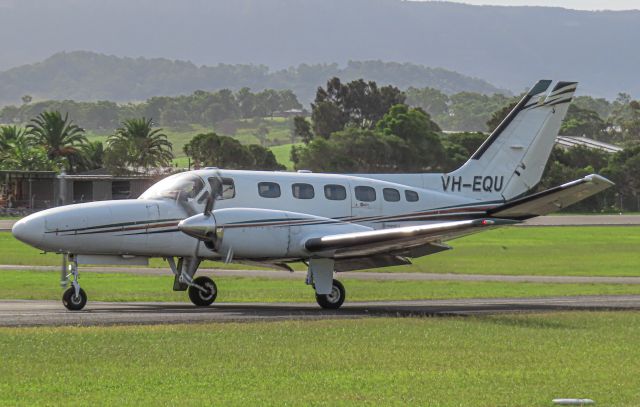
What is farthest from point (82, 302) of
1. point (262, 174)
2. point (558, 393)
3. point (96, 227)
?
point (558, 393)

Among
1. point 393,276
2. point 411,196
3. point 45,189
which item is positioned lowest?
point 45,189

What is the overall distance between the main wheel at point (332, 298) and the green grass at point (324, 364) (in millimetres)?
4153

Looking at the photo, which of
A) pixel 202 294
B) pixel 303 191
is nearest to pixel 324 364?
pixel 303 191

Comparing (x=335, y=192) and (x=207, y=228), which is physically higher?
(x=335, y=192)

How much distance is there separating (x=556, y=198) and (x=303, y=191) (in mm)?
6497

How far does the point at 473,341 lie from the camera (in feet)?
71.3

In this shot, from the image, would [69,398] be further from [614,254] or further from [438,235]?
[614,254]

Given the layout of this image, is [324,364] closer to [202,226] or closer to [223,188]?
[202,226]

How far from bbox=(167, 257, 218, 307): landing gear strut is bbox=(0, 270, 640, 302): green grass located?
3.97 m

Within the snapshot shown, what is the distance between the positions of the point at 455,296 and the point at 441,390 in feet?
66.9

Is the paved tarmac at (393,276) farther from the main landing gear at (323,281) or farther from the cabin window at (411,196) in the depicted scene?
the main landing gear at (323,281)

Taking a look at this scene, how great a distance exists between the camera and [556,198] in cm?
2728

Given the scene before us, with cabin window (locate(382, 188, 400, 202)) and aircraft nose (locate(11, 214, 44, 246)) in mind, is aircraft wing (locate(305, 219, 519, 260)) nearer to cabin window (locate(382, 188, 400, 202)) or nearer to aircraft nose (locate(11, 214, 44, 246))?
cabin window (locate(382, 188, 400, 202))

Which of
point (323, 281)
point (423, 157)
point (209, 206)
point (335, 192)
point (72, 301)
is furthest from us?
point (423, 157)
